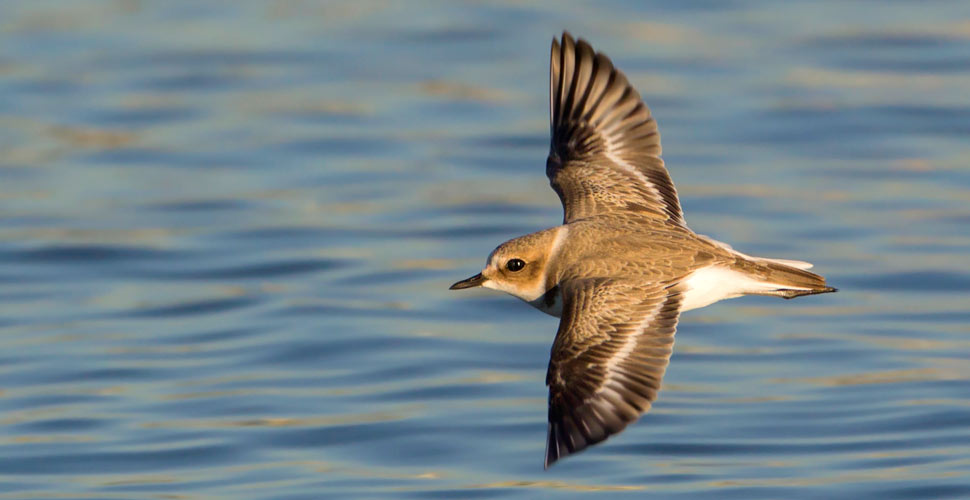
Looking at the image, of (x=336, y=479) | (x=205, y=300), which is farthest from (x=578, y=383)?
(x=205, y=300)

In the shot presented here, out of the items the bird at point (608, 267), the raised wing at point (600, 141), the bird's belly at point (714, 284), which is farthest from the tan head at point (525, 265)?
the raised wing at point (600, 141)

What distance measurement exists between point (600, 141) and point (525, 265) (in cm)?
165

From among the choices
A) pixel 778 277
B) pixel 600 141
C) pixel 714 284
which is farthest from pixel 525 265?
pixel 600 141

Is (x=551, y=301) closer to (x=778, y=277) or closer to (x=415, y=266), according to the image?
(x=778, y=277)

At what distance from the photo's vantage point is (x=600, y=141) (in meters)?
10.2

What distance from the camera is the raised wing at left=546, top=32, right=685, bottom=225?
9750 millimetres

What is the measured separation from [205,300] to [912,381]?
5349mm

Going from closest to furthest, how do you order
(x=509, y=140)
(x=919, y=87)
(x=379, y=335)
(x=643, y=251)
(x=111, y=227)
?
1. (x=643, y=251)
2. (x=379, y=335)
3. (x=111, y=227)
4. (x=509, y=140)
5. (x=919, y=87)

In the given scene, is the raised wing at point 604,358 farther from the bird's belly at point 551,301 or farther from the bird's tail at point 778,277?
the bird's tail at point 778,277

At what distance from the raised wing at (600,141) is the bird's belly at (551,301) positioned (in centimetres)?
92

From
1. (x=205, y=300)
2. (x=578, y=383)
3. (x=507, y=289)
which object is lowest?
(x=578, y=383)

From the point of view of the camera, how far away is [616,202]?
9656 millimetres

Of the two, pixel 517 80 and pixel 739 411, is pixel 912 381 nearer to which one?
pixel 739 411

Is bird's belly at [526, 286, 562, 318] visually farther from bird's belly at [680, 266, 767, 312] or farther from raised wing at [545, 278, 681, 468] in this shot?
bird's belly at [680, 266, 767, 312]
